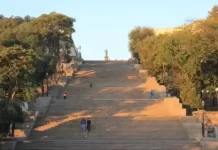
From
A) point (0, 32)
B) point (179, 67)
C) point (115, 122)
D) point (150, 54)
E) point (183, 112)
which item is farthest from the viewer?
point (0, 32)

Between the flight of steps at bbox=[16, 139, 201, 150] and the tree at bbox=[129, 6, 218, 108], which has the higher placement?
the tree at bbox=[129, 6, 218, 108]

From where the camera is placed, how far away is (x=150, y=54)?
53625 mm

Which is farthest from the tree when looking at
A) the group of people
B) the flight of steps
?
the flight of steps

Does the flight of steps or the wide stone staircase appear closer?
the flight of steps

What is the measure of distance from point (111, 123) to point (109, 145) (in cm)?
525

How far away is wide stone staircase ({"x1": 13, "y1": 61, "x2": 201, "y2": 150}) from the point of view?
2973 centimetres

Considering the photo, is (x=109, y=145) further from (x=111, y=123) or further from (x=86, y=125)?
(x=111, y=123)

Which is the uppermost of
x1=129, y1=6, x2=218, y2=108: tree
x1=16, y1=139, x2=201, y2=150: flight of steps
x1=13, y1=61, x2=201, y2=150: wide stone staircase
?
x1=129, y1=6, x2=218, y2=108: tree

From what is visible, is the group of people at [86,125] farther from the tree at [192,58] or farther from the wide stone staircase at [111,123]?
the tree at [192,58]

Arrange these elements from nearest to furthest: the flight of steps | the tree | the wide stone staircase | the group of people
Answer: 1. the flight of steps
2. the wide stone staircase
3. the group of people
4. the tree

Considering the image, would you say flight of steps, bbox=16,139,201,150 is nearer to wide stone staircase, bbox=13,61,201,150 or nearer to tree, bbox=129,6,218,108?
wide stone staircase, bbox=13,61,201,150

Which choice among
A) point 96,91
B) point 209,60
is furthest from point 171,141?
point 96,91

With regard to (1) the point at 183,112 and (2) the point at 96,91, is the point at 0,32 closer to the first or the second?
(2) the point at 96,91

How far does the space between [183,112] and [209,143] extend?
8.69m
